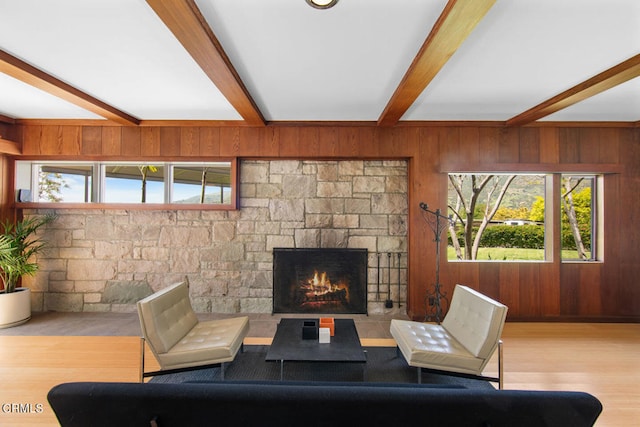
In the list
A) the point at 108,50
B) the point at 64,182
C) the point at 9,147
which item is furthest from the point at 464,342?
the point at 9,147

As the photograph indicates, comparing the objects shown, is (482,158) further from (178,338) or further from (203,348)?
(178,338)

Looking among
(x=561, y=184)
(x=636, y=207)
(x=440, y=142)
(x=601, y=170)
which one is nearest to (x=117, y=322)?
(x=440, y=142)

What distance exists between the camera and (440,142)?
3676mm

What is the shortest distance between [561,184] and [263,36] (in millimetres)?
4063

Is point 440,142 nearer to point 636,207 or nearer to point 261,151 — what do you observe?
point 261,151

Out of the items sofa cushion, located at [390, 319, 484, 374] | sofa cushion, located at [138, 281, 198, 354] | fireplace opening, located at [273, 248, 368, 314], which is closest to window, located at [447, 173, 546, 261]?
fireplace opening, located at [273, 248, 368, 314]

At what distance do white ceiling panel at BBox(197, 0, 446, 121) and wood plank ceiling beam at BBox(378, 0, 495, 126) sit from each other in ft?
0.23

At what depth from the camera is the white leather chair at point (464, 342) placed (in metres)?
2.13

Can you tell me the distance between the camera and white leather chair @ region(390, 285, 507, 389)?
2.13 m

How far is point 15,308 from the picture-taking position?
3387 mm

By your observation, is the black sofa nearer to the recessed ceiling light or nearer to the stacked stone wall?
the recessed ceiling light

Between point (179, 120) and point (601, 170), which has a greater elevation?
point (179, 120)

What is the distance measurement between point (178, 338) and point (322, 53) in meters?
2.48

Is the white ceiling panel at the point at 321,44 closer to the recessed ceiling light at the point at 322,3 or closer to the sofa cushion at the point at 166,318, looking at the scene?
the recessed ceiling light at the point at 322,3
